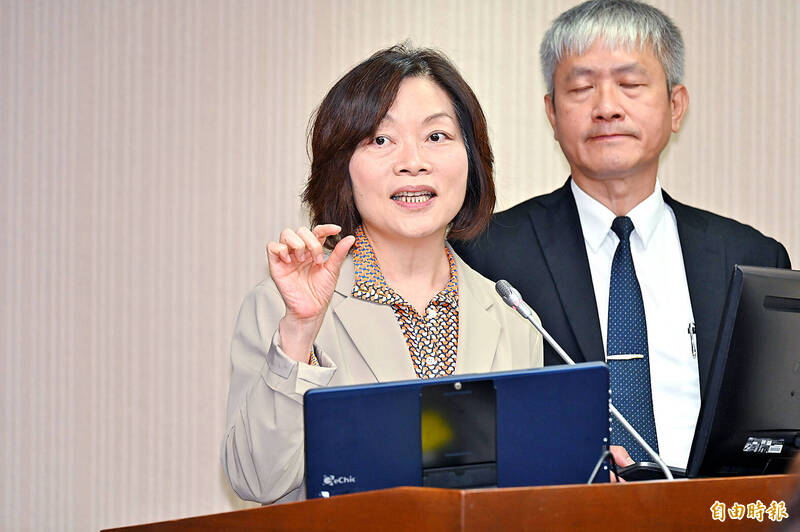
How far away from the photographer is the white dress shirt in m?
2.41

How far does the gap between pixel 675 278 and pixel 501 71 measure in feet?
3.75

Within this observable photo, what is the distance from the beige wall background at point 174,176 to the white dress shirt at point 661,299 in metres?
0.76

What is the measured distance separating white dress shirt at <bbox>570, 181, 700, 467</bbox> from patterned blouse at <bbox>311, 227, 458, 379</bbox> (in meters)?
0.58

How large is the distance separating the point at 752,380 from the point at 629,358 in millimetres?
825

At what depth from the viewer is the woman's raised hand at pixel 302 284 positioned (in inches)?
64.1

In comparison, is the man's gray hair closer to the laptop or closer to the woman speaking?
the woman speaking

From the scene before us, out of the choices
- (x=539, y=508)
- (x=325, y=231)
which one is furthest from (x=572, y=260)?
(x=539, y=508)

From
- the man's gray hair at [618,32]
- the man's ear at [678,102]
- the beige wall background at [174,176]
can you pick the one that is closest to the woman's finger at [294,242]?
the man's gray hair at [618,32]

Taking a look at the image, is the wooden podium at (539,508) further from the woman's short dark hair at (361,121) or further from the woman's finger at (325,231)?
the woman's short dark hair at (361,121)

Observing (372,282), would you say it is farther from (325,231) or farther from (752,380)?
(752,380)

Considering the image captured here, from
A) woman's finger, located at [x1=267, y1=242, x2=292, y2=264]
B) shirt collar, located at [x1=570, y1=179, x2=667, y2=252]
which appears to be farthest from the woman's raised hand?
shirt collar, located at [x1=570, y1=179, x2=667, y2=252]

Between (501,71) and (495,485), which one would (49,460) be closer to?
(501,71)

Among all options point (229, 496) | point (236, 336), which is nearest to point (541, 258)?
point (236, 336)

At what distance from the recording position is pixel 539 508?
3.59 feet
